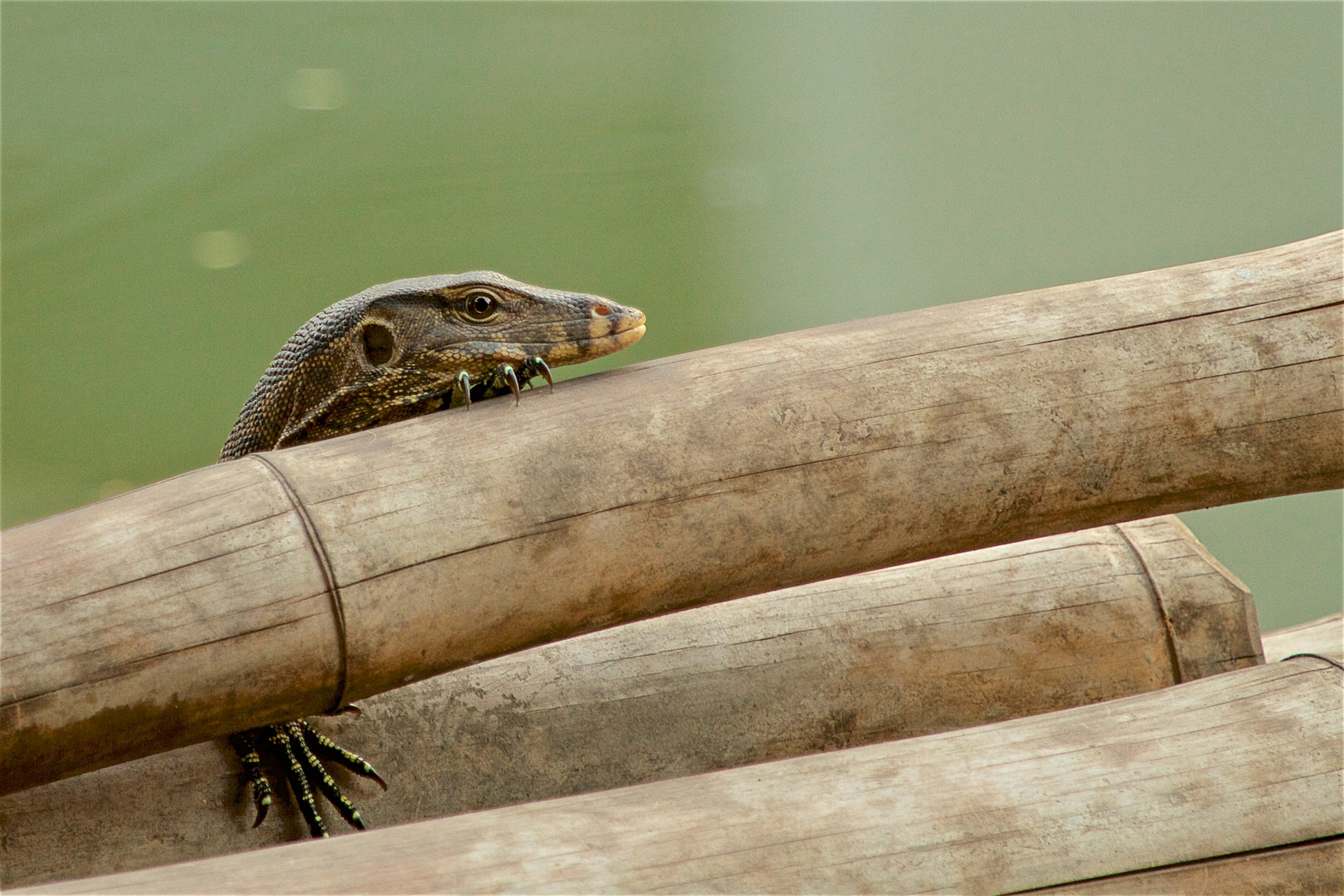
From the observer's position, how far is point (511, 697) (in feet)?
5.27

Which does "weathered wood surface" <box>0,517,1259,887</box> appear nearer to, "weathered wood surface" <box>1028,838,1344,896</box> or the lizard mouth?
the lizard mouth

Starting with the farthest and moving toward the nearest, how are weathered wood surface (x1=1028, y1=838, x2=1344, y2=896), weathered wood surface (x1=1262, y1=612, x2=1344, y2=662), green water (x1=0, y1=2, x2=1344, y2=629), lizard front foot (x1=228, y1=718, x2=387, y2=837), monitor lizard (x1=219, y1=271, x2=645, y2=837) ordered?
green water (x1=0, y1=2, x2=1344, y2=629) → weathered wood surface (x1=1262, y1=612, x2=1344, y2=662) → monitor lizard (x1=219, y1=271, x2=645, y2=837) → lizard front foot (x1=228, y1=718, x2=387, y2=837) → weathered wood surface (x1=1028, y1=838, x2=1344, y2=896)

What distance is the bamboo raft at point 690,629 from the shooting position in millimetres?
1122

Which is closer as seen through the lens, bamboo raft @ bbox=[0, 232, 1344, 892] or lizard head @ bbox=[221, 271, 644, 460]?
bamboo raft @ bbox=[0, 232, 1344, 892]

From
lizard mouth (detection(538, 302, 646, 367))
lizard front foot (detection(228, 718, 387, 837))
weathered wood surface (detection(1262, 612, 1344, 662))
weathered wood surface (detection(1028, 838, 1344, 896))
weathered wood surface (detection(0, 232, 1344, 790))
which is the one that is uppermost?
lizard mouth (detection(538, 302, 646, 367))

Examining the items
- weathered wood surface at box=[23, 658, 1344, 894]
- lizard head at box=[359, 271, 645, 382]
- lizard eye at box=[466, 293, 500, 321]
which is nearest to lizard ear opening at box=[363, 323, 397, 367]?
lizard head at box=[359, 271, 645, 382]

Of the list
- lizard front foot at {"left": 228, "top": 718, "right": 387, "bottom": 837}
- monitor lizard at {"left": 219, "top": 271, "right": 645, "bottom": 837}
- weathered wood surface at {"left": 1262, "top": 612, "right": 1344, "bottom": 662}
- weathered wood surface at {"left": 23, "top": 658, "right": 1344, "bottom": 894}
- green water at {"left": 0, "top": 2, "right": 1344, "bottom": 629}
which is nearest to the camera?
weathered wood surface at {"left": 23, "top": 658, "right": 1344, "bottom": 894}

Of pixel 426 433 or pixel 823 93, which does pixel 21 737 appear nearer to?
pixel 426 433

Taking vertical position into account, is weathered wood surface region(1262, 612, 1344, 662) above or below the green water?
below

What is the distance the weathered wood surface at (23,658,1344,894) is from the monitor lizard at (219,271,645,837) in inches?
20.0

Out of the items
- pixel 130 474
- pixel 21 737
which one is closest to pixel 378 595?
pixel 21 737

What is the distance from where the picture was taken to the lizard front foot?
57.2 inches

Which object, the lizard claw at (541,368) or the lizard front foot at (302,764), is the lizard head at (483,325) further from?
the lizard front foot at (302,764)

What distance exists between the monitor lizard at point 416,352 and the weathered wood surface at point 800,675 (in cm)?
11
